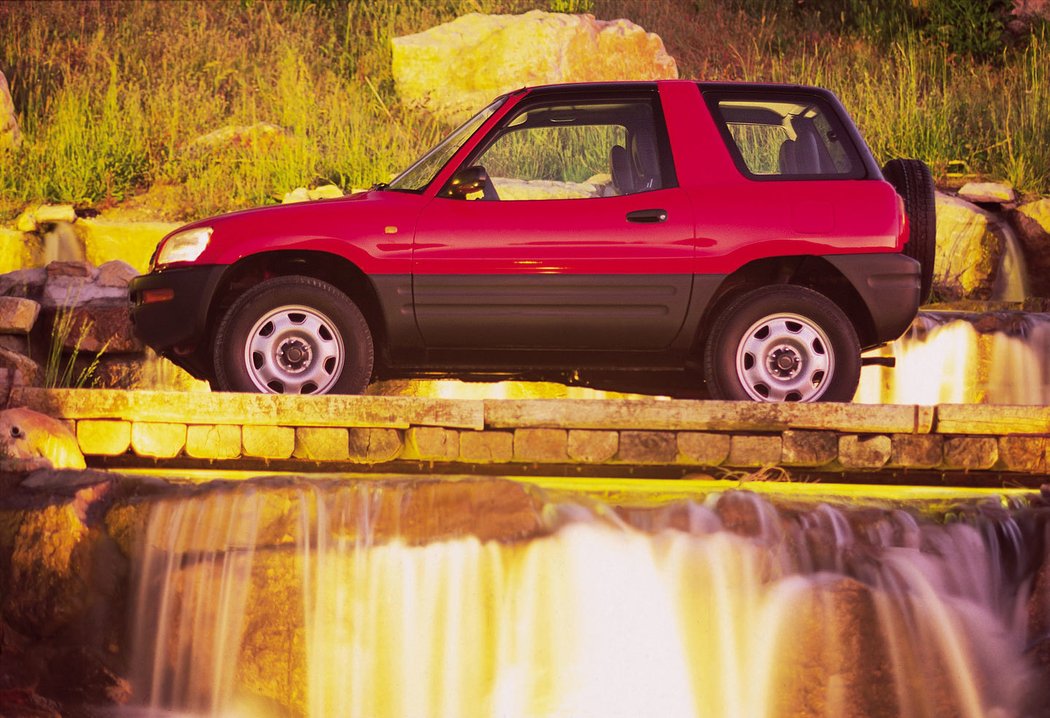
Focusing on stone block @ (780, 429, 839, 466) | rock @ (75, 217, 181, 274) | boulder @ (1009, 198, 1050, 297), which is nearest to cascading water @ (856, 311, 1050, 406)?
stone block @ (780, 429, 839, 466)

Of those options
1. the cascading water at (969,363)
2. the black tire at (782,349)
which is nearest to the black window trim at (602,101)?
the black tire at (782,349)

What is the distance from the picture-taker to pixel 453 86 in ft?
52.1

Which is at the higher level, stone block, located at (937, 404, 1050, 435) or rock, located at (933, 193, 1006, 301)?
rock, located at (933, 193, 1006, 301)

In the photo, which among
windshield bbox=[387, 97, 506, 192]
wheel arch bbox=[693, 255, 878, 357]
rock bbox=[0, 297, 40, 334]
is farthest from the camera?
rock bbox=[0, 297, 40, 334]

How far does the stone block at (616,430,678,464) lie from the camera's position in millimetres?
6609

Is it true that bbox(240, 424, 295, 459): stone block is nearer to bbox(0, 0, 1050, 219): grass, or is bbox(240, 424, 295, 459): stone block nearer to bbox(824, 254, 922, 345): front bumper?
bbox(824, 254, 922, 345): front bumper

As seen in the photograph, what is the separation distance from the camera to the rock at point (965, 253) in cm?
1201

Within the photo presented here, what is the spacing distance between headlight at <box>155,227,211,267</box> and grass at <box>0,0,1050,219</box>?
20.0 ft

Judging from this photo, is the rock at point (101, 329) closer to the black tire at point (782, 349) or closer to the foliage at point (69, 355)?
the foliage at point (69, 355)

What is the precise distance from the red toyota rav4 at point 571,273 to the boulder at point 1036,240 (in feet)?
18.2

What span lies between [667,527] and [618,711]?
0.83 metres

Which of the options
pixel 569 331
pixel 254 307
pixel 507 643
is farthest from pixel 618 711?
pixel 254 307

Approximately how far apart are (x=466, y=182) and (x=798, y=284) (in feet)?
6.02

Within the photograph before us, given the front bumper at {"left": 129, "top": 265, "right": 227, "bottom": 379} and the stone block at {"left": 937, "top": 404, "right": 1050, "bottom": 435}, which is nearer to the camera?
the stone block at {"left": 937, "top": 404, "right": 1050, "bottom": 435}
